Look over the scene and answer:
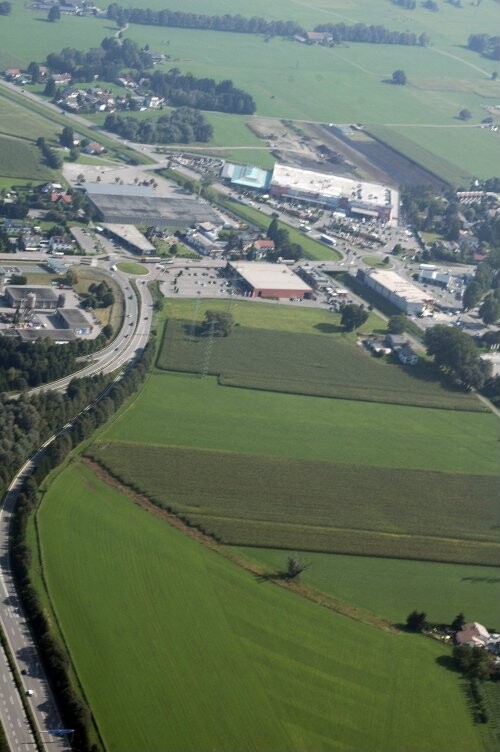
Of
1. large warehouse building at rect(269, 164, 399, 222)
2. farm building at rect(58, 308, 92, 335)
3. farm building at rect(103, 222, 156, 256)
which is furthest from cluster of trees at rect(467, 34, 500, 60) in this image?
farm building at rect(58, 308, 92, 335)

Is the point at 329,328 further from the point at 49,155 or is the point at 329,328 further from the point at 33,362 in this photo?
the point at 49,155

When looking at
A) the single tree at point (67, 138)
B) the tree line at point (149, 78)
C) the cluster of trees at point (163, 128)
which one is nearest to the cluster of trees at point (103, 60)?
the tree line at point (149, 78)

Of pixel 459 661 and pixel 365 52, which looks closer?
pixel 459 661

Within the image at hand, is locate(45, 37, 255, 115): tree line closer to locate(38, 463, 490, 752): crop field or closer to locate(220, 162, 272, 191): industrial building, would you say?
locate(220, 162, 272, 191): industrial building

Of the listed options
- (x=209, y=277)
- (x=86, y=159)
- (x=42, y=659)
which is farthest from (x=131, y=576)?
(x=86, y=159)

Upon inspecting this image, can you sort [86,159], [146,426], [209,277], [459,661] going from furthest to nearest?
1. [86,159]
2. [209,277]
3. [146,426]
4. [459,661]

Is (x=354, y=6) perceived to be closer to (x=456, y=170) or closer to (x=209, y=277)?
(x=456, y=170)
